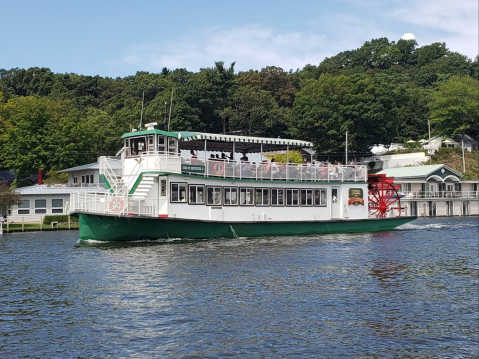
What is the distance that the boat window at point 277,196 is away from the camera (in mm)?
36469

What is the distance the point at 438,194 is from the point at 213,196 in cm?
4785

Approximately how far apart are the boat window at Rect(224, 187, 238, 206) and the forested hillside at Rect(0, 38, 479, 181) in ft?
105

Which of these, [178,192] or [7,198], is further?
[7,198]

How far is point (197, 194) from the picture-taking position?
109 feet

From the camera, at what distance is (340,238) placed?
117 feet

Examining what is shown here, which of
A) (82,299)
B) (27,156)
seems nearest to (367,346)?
(82,299)

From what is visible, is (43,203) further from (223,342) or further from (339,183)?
(223,342)

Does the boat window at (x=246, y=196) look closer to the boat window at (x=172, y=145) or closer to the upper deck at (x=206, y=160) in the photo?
the upper deck at (x=206, y=160)

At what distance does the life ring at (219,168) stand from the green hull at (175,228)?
3035mm

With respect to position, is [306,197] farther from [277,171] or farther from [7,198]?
[7,198]

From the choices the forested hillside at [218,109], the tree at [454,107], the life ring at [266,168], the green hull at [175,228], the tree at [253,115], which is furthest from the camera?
the tree at [454,107]

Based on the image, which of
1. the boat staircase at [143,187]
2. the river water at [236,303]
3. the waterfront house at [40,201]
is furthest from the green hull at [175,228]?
the waterfront house at [40,201]

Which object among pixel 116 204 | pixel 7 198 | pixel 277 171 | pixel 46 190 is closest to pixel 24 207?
pixel 46 190

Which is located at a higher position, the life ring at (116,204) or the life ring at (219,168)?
the life ring at (219,168)
